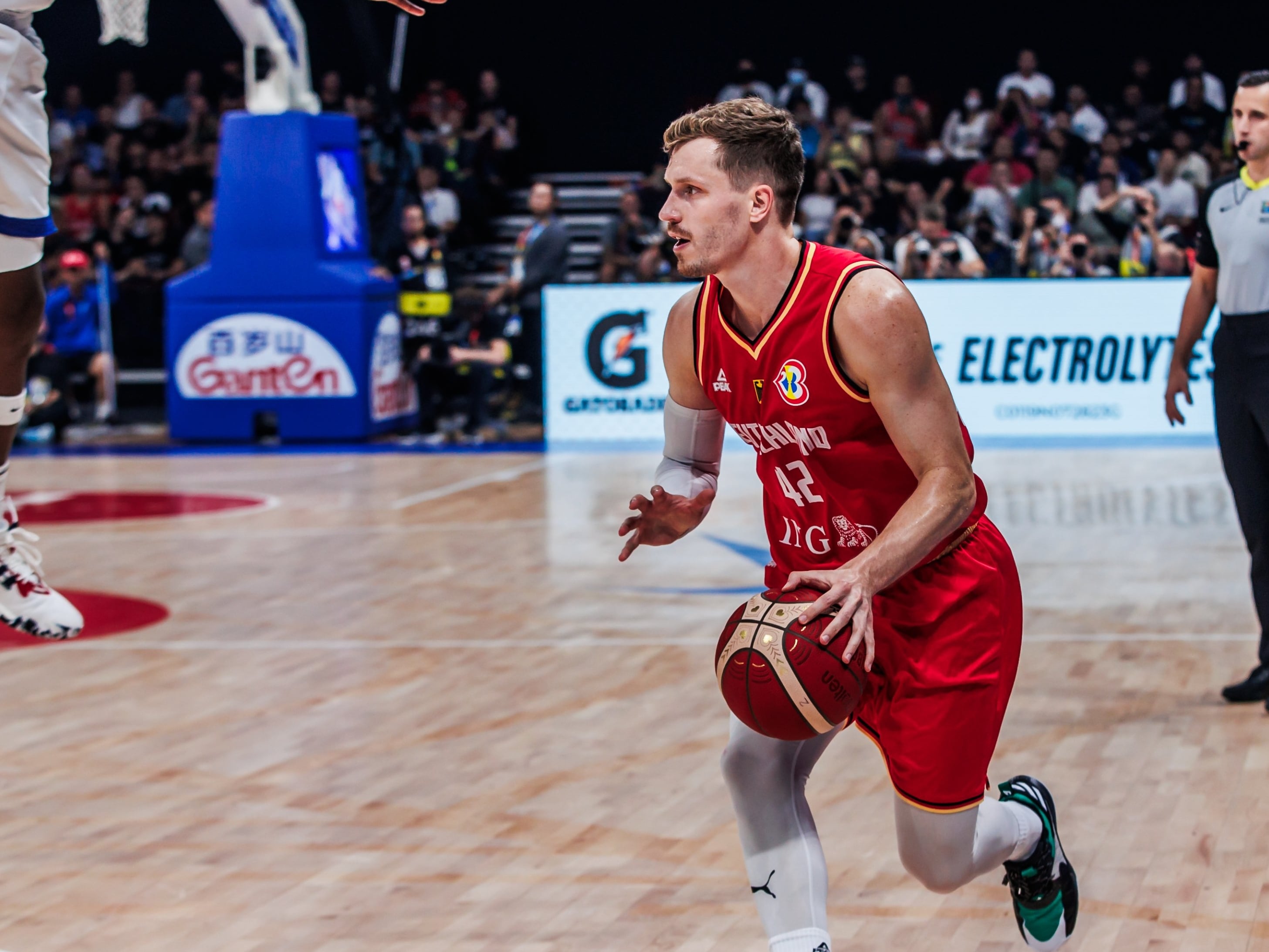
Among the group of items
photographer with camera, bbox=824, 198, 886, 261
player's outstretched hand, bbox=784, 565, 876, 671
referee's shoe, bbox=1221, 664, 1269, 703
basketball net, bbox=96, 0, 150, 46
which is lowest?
referee's shoe, bbox=1221, 664, 1269, 703

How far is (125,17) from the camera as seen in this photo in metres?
9.27

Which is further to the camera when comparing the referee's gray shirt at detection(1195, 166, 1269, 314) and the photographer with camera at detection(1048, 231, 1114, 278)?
the photographer with camera at detection(1048, 231, 1114, 278)

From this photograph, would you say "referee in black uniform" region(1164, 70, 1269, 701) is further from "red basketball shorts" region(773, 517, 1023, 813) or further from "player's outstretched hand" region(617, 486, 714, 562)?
"player's outstretched hand" region(617, 486, 714, 562)

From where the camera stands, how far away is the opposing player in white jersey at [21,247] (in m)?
3.18

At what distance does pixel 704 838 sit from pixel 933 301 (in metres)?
8.44

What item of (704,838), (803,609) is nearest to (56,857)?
(704,838)

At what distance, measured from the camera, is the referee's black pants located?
476cm

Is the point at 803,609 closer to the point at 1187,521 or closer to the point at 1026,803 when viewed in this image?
the point at 1026,803

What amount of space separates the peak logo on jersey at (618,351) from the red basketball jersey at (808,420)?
9.35m

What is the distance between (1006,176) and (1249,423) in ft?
31.8

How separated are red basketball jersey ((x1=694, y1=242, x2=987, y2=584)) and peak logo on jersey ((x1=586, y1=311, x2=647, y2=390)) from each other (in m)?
9.35

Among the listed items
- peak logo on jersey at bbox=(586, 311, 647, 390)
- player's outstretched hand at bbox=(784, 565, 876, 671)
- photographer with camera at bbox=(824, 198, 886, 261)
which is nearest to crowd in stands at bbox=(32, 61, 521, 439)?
peak logo on jersey at bbox=(586, 311, 647, 390)

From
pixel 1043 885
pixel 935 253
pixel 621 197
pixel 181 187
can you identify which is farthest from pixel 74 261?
pixel 1043 885

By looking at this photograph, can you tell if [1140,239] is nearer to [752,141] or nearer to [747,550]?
[747,550]
